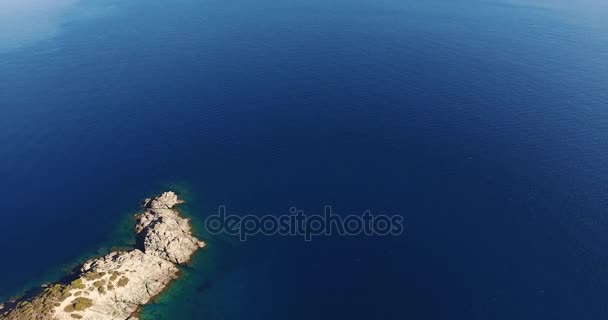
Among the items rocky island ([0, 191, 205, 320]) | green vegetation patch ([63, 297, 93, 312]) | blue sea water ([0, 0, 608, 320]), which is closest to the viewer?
rocky island ([0, 191, 205, 320])

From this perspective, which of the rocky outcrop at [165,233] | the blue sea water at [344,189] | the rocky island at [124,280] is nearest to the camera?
the rocky island at [124,280]

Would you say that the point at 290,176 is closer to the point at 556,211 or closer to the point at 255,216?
the point at 255,216

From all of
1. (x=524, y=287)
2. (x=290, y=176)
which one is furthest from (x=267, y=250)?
(x=524, y=287)

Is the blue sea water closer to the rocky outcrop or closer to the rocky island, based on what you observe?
the rocky outcrop

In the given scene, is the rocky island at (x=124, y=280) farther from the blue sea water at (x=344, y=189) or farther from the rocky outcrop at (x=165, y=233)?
the blue sea water at (x=344, y=189)

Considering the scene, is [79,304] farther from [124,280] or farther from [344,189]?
[344,189]

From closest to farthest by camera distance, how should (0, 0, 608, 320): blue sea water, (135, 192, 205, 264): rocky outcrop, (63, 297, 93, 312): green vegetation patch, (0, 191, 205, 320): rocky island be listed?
(0, 191, 205, 320): rocky island < (63, 297, 93, 312): green vegetation patch < (0, 0, 608, 320): blue sea water < (135, 192, 205, 264): rocky outcrop

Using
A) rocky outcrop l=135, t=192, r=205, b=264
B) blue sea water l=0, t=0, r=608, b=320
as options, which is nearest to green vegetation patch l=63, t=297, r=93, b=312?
blue sea water l=0, t=0, r=608, b=320

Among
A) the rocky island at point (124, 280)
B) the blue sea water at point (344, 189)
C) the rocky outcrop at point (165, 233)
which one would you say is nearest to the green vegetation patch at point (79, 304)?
the rocky island at point (124, 280)
